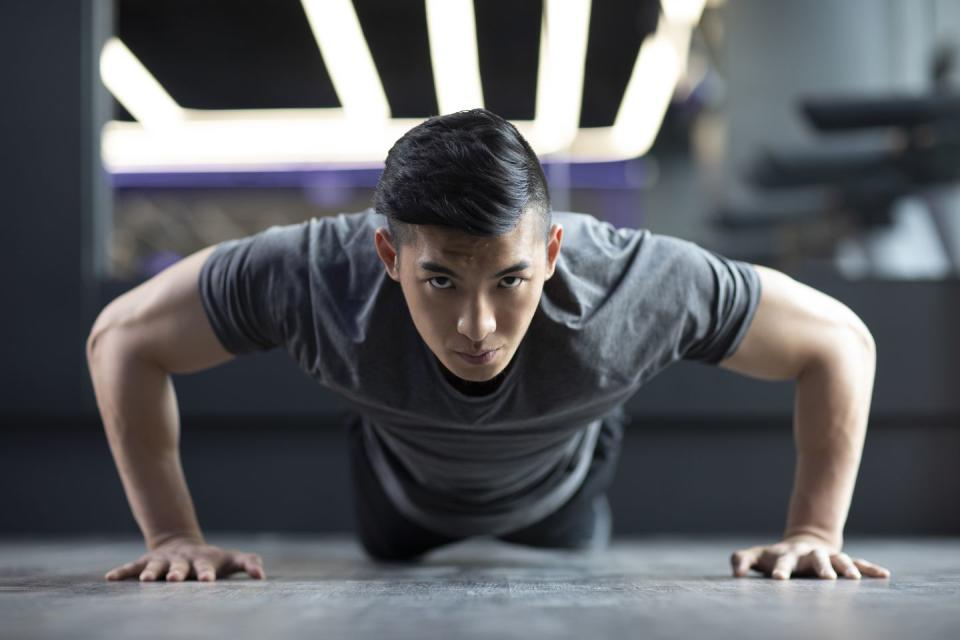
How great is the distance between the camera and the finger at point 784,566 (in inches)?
46.2

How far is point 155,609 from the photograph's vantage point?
2.98 ft

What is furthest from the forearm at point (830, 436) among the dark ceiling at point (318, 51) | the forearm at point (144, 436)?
the dark ceiling at point (318, 51)

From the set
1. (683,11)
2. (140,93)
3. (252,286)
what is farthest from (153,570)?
(140,93)

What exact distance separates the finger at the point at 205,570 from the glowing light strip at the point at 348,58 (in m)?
3.30

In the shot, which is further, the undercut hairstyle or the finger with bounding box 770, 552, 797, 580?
the finger with bounding box 770, 552, 797, 580

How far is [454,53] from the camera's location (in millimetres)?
4828

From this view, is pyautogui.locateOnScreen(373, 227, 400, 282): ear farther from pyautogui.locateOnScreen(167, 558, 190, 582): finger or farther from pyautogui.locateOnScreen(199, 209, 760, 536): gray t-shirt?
pyautogui.locateOnScreen(167, 558, 190, 582): finger

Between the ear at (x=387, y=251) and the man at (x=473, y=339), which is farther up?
the ear at (x=387, y=251)

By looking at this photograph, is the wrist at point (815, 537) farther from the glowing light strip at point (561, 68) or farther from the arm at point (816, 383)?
the glowing light strip at point (561, 68)

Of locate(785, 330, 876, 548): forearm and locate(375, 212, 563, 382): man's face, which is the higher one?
locate(375, 212, 563, 382): man's face

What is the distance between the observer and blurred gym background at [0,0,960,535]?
1979mm

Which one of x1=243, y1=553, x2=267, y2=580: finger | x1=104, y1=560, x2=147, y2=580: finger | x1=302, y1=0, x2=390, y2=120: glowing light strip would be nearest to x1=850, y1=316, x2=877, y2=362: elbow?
x1=243, y1=553, x2=267, y2=580: finger

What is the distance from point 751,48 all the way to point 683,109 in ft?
10.3

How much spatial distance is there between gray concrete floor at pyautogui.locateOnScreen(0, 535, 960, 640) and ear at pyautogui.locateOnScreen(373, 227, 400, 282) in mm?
325
